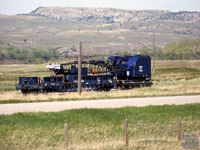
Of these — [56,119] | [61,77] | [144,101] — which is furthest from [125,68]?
[56,119]

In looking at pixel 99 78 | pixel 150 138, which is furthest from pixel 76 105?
pixel 99 78

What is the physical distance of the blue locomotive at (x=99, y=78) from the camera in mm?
42562

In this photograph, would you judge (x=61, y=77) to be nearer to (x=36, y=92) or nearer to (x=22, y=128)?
(x=36, y=92)

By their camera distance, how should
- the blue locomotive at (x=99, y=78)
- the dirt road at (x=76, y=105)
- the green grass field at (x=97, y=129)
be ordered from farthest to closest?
the blue locomotive at (x=99, y=78), the dirt road at (x=76, y=105), the green grass field at (x=97, y=129)

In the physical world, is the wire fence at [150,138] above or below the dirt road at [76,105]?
above

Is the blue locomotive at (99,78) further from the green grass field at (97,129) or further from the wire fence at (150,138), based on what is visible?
the wire fence at (150,138)

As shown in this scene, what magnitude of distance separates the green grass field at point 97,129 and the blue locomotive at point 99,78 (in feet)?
52.3

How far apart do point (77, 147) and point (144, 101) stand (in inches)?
640

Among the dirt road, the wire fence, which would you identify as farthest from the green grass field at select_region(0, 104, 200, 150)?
the dirt road

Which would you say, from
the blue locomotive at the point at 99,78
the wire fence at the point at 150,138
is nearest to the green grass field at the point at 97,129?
the wire fence at the point at 150,138

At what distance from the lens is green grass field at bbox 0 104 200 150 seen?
19.8 metres

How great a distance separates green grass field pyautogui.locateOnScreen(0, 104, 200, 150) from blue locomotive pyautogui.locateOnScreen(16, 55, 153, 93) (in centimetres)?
1593

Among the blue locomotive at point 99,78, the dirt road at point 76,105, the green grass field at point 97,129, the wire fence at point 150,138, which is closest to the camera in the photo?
the wire fence at point 150,138

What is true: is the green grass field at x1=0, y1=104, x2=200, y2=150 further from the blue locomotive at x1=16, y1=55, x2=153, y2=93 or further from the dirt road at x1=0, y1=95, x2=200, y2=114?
the blue locomotive at x1=16, y1=55, x2=153, y2=93
